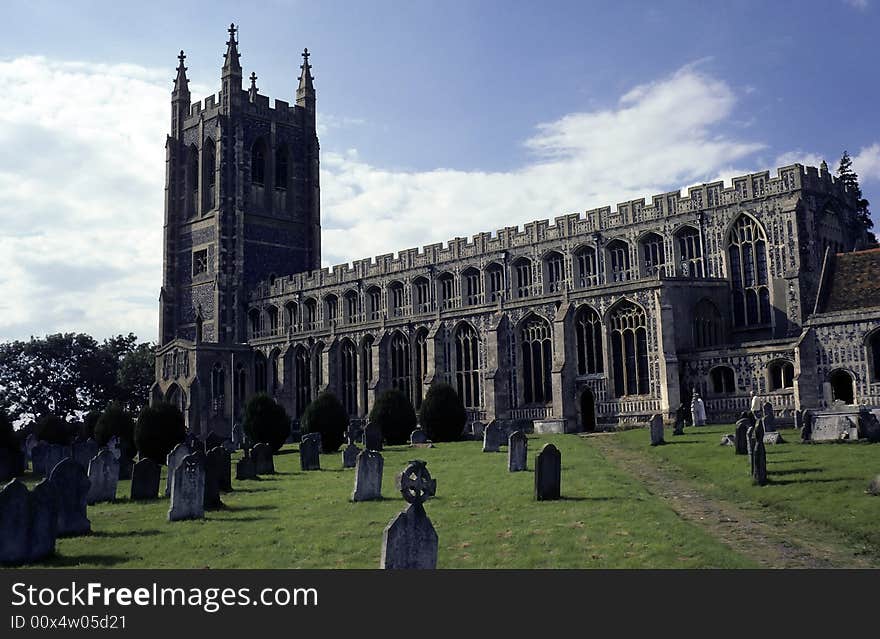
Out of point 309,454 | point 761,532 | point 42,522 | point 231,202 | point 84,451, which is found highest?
point 231,202

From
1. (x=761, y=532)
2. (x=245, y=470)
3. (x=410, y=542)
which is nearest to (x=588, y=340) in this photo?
(x=245, y=470)

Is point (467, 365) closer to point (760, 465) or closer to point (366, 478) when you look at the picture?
point (366, 478)

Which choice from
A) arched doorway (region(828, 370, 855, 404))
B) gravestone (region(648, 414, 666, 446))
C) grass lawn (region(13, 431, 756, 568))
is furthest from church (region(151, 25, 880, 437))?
grass lawn (region(13, 431, 756, 568))

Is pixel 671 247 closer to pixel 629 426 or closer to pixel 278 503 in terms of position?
pixel 629 426

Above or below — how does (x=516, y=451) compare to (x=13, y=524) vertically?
above

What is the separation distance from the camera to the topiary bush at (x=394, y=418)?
1323 inches

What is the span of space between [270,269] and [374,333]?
1467 cm

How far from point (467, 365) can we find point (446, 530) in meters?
30.9

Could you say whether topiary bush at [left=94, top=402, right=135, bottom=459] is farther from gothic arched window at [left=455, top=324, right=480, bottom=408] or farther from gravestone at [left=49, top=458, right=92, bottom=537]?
gravestone at [left=49, top=458, right=92, bottom=537]

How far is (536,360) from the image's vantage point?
39344 millimetres

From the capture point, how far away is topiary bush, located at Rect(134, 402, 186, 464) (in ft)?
89.4

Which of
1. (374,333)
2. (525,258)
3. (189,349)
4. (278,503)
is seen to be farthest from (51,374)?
(278,503)

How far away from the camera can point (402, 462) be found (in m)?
24.5

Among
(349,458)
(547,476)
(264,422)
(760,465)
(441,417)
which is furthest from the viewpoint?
(441,417)
